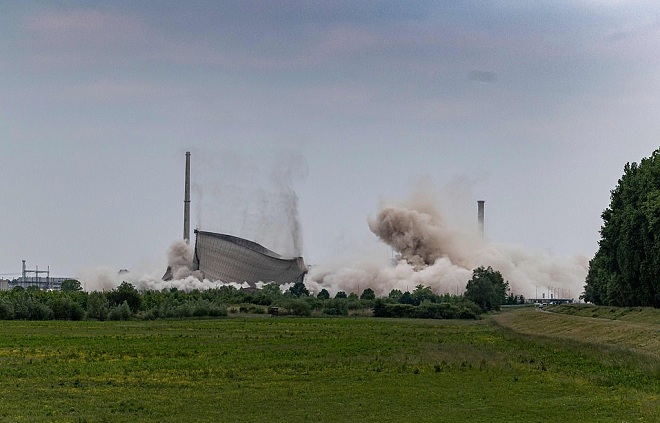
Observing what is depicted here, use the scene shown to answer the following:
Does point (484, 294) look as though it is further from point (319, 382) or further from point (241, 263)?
point (319, 382)

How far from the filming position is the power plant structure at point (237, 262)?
624 ft

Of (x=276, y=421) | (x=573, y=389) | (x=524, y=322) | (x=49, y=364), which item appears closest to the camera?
(x=276, y=421)

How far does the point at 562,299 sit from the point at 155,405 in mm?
168293

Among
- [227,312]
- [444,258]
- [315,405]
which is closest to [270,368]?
[315,405]

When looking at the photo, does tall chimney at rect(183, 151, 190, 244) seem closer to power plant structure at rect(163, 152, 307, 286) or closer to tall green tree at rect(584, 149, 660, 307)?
power plant structure at rect(163, 152, 307, 286)

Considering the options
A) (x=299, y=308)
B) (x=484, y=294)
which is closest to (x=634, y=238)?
(x=299, y=308)

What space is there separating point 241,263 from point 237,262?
2.72ft

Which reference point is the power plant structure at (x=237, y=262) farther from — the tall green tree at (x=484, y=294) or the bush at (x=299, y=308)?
the bush at (x=299, y=308)

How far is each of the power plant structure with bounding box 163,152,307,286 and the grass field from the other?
131 meters

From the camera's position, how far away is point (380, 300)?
129 meters

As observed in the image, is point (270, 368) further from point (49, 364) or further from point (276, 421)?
point (276, 421)

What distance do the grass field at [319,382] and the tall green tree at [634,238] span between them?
2265cm

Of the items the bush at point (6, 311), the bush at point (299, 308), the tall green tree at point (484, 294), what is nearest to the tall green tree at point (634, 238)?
the bush at point (299, 308)

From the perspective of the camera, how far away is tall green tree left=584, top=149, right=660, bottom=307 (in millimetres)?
75562
